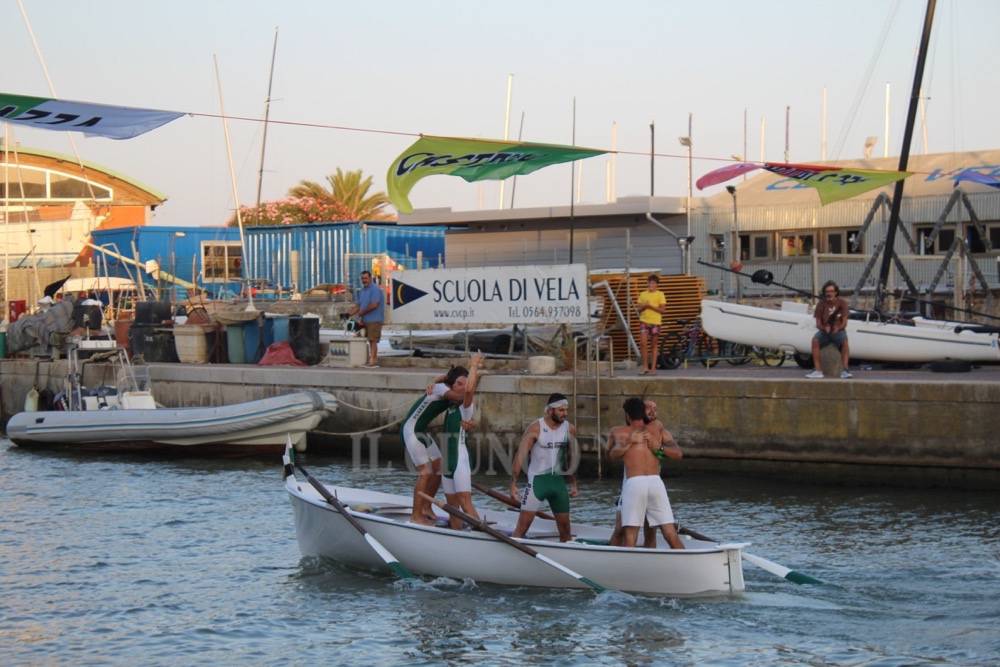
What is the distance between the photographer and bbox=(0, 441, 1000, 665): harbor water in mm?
11703

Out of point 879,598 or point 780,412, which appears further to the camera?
point 780,412

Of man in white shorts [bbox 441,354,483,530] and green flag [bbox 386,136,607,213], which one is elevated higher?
green flag [bbox 386,136,607,213]

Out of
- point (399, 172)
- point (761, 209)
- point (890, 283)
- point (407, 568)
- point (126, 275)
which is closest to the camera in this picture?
point (407, 568)

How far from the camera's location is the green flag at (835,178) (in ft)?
59.1

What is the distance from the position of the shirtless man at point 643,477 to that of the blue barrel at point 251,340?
15994 mm

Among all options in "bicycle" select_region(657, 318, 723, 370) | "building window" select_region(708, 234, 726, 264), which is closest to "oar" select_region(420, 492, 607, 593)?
"bicycle" select_region(657, 318, 723, 370)

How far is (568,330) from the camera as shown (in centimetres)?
2362

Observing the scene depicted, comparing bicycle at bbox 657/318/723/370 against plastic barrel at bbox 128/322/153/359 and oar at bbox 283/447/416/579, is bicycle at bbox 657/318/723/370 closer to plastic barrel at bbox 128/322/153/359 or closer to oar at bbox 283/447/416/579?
oar at bbox 283/447/416/579

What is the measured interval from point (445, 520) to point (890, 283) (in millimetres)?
16317

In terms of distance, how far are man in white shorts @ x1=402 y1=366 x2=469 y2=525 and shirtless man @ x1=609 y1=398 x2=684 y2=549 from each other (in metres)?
2.01

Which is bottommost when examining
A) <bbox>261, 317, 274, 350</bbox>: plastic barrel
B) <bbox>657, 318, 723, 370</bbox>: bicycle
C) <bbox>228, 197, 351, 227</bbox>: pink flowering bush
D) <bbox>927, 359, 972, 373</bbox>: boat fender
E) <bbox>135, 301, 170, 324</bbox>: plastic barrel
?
<bbox>927, 359, 972, 373</bbox>: boat fender

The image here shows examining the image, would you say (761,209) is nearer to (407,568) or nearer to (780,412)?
(780,412)

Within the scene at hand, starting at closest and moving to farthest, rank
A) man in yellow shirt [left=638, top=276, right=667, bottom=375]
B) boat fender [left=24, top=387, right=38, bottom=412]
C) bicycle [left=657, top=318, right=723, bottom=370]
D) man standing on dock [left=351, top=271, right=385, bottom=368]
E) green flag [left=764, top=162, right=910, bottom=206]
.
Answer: green flag [left=764, top=162, right=910, bottom=206] → man in yellow shirt [left=638, top=276, right=667, bottom=375] → bicycle [left=657, top=318, right=723, bottom=370] → man standing on dock [left=351, top=271, right=385, bottom=368] → boat fender [left=24, top=387, right=38, bottom=412]

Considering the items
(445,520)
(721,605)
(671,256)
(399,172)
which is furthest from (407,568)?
(671,256)
